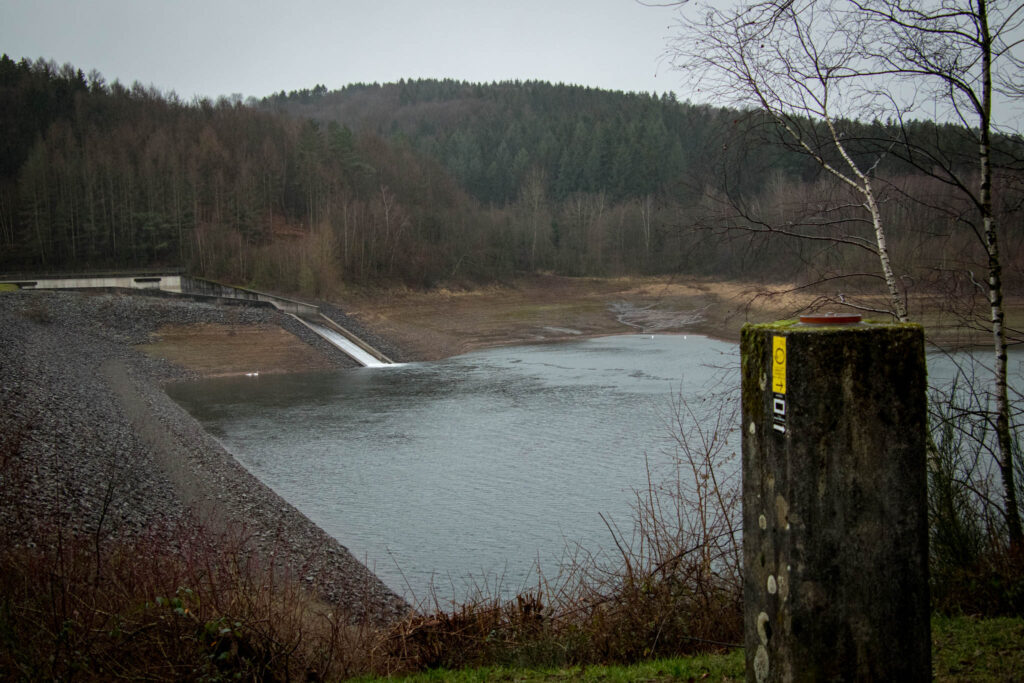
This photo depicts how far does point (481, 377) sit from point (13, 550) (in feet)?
89.7

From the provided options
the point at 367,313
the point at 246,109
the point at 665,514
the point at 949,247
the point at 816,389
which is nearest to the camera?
the point at 816,389

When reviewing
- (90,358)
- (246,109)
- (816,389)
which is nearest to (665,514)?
(816,389)

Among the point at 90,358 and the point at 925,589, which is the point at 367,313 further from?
the point at 925,589

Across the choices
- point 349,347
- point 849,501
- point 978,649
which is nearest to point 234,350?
point 349,347

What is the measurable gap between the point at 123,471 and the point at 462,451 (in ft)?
26.6

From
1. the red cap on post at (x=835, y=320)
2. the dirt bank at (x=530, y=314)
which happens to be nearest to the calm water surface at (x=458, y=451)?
the red cap on post at (x=835, y=320)

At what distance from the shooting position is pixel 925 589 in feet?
10.0

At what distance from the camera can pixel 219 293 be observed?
56.0 metres

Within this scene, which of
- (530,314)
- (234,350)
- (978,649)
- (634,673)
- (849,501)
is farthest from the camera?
(530,314)

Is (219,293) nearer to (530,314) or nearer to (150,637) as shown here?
(530,314)

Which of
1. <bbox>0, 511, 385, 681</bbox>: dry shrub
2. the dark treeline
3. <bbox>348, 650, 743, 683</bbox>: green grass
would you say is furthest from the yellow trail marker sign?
the dark treeline

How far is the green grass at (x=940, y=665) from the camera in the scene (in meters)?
4.04

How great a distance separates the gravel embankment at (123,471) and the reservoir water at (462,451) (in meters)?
0.76

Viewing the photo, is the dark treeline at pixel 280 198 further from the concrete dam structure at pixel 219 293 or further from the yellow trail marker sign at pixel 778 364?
the yellow trail marker sign at pixel 778 364
